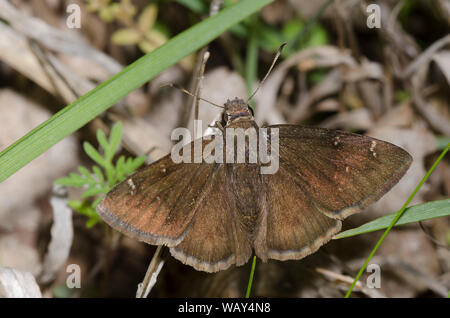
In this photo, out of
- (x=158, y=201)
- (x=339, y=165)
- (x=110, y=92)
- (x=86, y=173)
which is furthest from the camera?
(x=86, y=173)

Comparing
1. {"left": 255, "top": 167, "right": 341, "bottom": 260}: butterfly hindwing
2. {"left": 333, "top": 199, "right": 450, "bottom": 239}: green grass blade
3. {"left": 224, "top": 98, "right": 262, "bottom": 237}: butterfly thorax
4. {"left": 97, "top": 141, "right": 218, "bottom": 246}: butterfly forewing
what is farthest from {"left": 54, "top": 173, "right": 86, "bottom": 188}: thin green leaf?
{"left": 333, "top": 199, "right": 450, "bottom": 239}: green grass blade

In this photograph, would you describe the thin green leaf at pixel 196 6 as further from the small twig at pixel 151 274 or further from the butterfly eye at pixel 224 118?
the small twig at pixel 151 274

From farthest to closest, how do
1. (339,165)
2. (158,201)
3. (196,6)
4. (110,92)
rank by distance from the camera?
(196,6)
(339,165)
(158,201)
(110,92)

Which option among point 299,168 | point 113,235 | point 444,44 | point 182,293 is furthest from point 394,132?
point 113,235

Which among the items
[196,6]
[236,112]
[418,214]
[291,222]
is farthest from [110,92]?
[418,214]

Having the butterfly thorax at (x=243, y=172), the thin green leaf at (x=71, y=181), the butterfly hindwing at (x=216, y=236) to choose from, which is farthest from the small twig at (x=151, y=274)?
the thin green leaf at (x=71, y=181)

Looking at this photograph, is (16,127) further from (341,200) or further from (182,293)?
(341,200)

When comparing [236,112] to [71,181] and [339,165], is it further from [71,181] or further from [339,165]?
[71,181]

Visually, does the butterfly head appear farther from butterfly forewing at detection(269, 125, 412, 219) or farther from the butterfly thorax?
butterfly forewing at detection(269, 125, 412, 219)

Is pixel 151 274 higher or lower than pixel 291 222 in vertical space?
lower
